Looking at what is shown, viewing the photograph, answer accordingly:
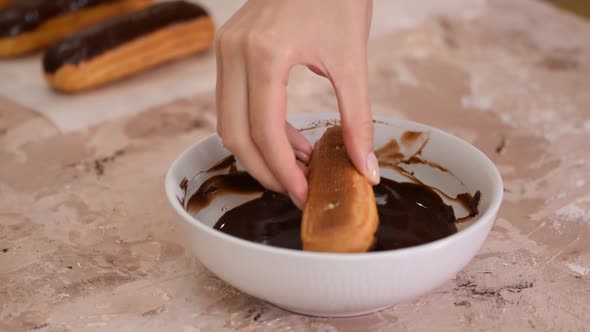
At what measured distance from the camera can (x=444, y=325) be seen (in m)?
0.83

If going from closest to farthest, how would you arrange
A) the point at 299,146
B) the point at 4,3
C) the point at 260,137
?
1. the point at 260,137
2. the point at 299,146
3. the point at 4,3

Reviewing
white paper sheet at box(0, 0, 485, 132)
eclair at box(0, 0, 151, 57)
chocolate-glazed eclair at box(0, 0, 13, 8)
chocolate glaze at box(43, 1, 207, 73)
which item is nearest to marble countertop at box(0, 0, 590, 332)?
white paper sheet at box(0, 0, 485, 132)

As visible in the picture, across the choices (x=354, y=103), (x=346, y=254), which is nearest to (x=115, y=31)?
(x=354, y=103)

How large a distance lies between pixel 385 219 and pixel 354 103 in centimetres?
17

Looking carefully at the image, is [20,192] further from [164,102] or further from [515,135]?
[515,135]

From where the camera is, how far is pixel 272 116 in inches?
31.6

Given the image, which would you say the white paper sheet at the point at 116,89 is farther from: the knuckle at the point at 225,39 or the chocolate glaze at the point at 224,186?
the knuckle at the point at 225,39

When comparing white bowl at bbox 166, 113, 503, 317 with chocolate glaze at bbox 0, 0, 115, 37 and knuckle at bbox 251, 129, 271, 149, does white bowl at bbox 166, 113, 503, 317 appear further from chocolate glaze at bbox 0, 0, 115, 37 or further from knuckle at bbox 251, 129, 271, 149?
chocolate glaze at bbox 0, 0, 115, 37

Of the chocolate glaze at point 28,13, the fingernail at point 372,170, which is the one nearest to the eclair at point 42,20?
the chocolate glaze at point 28,13

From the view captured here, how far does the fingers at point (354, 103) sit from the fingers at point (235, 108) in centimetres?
11

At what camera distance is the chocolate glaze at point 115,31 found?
149 centimetres

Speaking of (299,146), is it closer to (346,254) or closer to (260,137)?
(260,137)

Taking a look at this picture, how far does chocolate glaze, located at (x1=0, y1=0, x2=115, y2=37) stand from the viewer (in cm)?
168

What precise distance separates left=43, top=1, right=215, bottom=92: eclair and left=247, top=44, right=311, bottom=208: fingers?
792 millimetres
